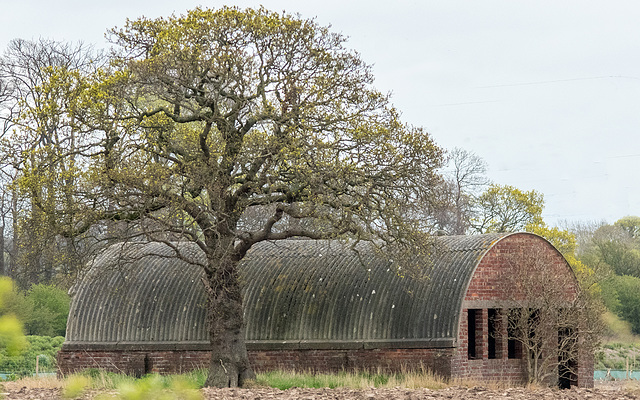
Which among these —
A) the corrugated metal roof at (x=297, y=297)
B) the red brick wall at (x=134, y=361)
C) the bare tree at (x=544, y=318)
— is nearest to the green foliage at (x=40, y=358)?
the red brick wall at (x=134, y=361)

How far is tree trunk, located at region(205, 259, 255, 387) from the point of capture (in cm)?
2133

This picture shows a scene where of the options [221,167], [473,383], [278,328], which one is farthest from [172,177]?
[473,383]

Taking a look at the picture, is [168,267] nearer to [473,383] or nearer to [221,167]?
[221,167]

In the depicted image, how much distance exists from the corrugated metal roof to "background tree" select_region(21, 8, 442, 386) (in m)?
2.64

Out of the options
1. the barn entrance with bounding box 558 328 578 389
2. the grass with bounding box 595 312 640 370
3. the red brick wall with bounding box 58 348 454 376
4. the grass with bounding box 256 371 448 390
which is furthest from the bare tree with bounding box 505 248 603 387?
the grass with bounding box 595 312 640 370

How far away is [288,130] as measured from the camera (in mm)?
20031

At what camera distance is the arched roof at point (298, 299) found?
23.6 metres

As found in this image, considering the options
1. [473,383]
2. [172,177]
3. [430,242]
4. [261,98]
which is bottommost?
[473,383]

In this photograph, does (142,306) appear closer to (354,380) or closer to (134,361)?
(134,361)

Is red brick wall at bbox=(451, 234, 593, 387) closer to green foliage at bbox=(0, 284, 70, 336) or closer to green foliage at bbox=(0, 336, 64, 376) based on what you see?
green foliage at bbox=(0, 336, 64, 376)

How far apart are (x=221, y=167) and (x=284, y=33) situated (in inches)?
147

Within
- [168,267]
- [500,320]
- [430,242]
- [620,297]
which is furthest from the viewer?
[620,297]

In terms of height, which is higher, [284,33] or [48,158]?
[284,33]

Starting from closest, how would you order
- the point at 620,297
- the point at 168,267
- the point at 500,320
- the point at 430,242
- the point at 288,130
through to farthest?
the point at 288,130 → the point at 430,242 → the point at 500,320 → the point at 168,267 → the point at 620,297
